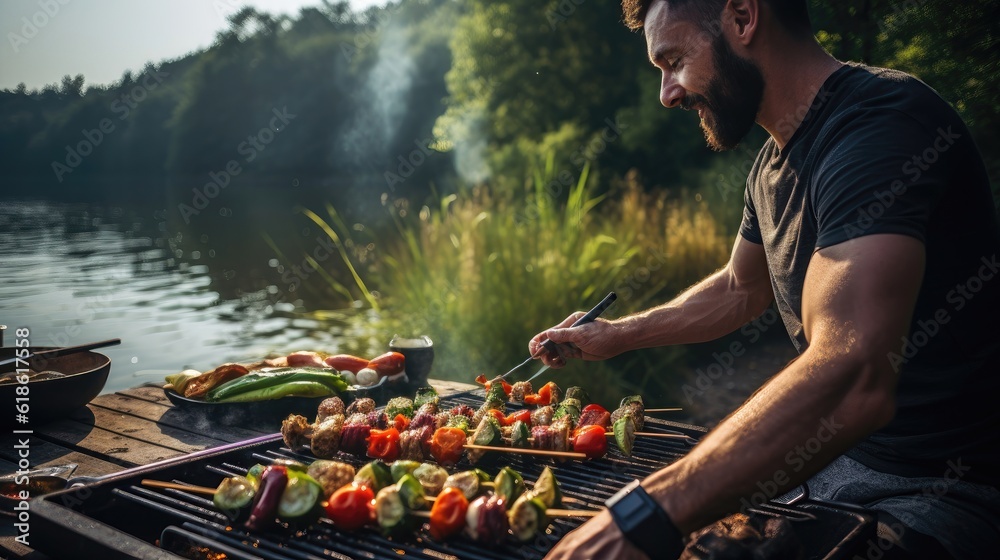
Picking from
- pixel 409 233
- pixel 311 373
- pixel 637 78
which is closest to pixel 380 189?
pixel 637 78

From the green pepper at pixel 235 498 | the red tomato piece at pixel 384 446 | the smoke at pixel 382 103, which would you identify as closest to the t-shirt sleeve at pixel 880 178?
the red tomato piece at pixel 384 446

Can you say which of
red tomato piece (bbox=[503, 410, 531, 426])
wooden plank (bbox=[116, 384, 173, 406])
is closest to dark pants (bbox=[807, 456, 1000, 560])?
red tomato piece (bbox=[503, 410, 531, 426])

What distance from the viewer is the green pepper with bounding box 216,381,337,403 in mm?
3535

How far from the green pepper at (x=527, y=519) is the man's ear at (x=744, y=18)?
1.63m

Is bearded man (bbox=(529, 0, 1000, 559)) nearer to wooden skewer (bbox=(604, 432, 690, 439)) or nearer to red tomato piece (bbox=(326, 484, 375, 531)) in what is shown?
wooden skewer (bbox=(604, 432, 690, 439))

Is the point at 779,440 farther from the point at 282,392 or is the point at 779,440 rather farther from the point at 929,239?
the point at 282,392

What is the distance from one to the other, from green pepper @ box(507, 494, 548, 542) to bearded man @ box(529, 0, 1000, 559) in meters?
0.35

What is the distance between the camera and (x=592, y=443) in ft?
8.54

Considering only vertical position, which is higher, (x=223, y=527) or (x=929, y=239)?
(x=929, y=239)

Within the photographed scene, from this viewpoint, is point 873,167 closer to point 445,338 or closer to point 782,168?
point 782,168

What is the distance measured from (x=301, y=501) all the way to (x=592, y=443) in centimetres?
104

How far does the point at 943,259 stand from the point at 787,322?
71 cm

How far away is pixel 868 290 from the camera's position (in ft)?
5.41

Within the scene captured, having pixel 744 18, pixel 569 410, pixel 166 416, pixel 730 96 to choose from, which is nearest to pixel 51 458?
pixel 166 416
